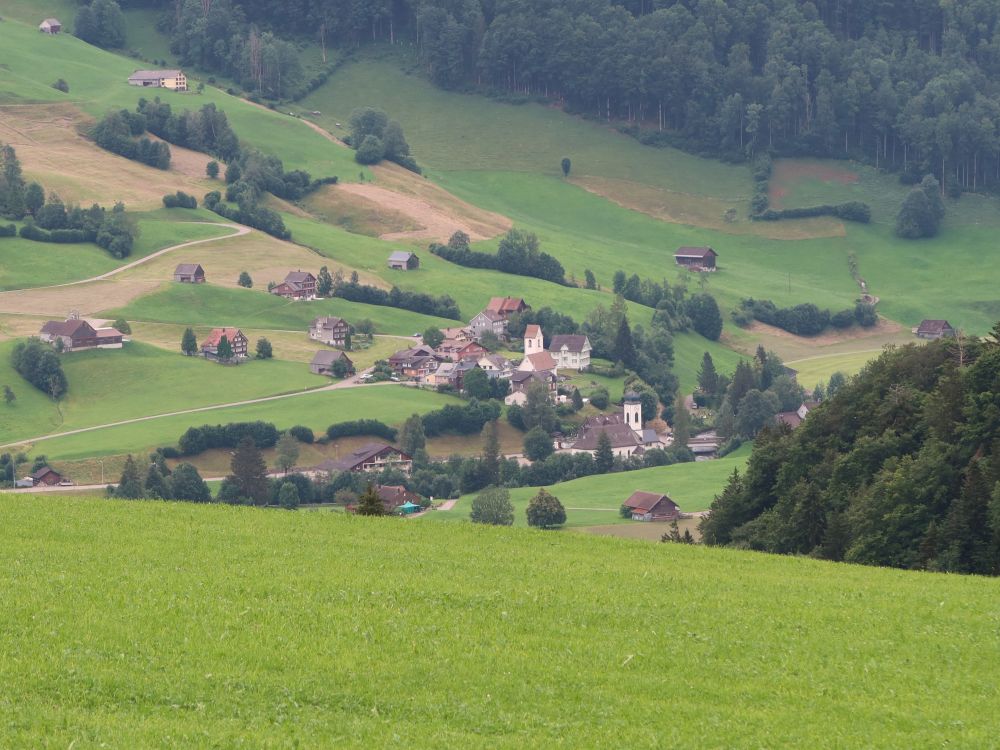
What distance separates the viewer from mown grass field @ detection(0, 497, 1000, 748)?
22516 mm

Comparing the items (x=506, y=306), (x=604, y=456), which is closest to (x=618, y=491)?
(x=604, y=456)

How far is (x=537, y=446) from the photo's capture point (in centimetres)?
12575

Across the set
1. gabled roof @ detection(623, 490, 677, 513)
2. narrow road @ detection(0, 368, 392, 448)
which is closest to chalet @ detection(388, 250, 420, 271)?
narrow road @ detection(0, 368, 392, 448)

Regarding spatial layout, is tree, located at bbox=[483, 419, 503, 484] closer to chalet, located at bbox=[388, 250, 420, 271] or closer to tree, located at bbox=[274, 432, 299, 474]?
tree, located at bbox=[274, 432, 299, 474]

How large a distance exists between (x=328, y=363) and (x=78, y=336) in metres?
21.2

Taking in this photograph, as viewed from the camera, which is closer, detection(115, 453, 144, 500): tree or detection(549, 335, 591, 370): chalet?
detection(115, 453, 144, 500): tree

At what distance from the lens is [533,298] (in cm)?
16650

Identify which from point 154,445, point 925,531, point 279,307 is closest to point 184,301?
point 279,307

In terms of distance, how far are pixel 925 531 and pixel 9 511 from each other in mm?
27402

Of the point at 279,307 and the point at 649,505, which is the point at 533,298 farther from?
the point at 649,505

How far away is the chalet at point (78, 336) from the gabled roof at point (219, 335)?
764cm

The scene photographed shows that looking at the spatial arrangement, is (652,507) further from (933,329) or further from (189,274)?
(933,329)

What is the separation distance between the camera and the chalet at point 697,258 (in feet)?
625

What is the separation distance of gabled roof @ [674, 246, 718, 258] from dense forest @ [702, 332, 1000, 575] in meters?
127
